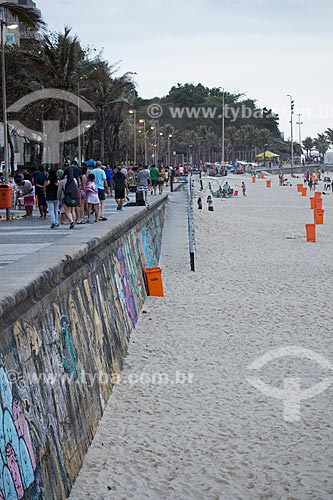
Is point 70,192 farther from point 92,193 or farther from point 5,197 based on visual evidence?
point 5,197

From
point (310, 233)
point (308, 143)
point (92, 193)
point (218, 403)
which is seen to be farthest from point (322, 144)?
point (218, 403)

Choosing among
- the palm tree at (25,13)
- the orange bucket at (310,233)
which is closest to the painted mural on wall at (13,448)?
the palm tree at (25,13)

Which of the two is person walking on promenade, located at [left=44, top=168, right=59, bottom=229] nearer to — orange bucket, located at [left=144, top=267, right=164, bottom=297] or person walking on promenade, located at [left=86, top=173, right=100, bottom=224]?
person walking on promenade, located at [left=86, top=173, right=100, bottom=224]

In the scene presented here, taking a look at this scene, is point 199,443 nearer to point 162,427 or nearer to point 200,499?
point 162,427

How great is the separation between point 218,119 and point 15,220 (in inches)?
5904

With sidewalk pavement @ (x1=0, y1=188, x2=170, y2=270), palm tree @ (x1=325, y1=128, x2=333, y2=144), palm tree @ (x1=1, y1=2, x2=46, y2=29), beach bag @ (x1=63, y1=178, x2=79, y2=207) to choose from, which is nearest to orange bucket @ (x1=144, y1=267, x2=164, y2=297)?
sidewalk pavement @ (x1=0, y1=188, x2=170, y2=270)

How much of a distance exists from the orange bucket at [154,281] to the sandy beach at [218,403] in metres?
0.21

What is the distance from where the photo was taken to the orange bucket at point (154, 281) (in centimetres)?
1431

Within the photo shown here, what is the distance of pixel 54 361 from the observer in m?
5.66

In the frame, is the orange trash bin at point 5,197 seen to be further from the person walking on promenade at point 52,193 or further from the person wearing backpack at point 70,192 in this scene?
the person wearing backpack at point 70,192

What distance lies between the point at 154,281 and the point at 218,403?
6.52 meters

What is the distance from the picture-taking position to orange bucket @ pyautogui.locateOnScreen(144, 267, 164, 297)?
1431 cm

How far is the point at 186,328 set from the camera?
11570mm

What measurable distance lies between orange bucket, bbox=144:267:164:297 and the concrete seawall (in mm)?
5008
